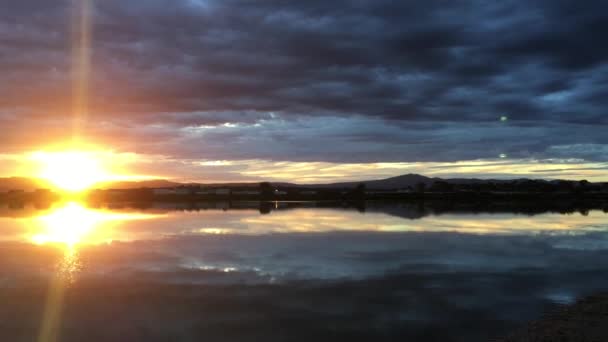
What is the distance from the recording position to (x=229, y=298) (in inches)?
641

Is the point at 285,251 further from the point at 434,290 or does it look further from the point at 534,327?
the point at 534,327

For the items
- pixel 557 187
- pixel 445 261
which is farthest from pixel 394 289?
pixel 557 187

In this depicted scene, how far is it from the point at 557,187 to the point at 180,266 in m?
118

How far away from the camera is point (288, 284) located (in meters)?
18.3

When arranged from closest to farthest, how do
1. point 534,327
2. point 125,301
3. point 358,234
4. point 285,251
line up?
point 534,327 < point 125,301 < point 285,251 < point 358,234

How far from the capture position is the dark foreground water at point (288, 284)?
13.3 meters

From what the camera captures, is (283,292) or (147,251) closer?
(283,292)

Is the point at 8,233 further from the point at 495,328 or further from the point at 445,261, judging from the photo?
the point at 495,328

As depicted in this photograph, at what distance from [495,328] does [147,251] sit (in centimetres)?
1827

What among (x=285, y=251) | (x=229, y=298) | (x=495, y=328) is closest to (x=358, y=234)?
(x=285, y=251)

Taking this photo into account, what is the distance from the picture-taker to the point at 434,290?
57.1ft

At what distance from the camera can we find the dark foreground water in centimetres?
1332

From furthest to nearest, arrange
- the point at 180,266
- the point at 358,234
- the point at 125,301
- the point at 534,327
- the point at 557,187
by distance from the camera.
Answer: the point at 557,187 → the point at 358,234 → the point at 180,266 → the point at 125,301 → the point at 534,327

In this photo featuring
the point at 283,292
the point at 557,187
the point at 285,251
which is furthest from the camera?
the point at 557,187
